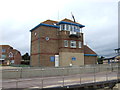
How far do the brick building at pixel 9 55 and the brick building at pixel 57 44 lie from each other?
112 ft

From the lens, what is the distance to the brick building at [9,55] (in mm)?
65562

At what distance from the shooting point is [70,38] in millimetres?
34625

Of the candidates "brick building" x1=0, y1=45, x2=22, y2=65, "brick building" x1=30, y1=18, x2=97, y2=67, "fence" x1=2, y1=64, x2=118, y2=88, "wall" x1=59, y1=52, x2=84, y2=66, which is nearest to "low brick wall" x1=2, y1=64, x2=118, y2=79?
"fence" x1=2, y1=64, x2=118, y2=88

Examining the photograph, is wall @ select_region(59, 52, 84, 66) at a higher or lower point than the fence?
higher

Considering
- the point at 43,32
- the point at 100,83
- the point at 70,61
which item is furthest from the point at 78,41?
the point at 100,83

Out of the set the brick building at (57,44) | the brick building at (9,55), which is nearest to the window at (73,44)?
the brick building at (57,44)

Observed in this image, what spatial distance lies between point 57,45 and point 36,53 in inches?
212

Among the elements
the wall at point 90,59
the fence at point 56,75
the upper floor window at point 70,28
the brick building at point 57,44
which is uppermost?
the upper floor window at point 70,28

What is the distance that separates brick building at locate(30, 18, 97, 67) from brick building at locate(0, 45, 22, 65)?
112 ft

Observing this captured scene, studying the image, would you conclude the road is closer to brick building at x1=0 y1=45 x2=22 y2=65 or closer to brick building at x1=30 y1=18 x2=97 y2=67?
brick building at x1=30 y1=18 x2=97 y2=67

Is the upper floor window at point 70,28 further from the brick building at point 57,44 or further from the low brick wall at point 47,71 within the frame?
the low brick wall at point 47,71

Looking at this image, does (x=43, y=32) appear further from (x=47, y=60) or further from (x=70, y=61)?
(x=70, y=61)

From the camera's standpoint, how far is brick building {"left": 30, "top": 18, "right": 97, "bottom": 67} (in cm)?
3155

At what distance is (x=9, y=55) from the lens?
6756 centimetres
